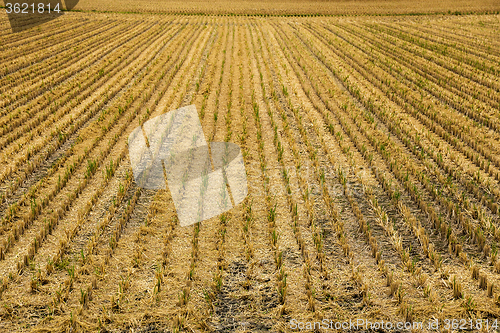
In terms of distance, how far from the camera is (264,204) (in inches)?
267

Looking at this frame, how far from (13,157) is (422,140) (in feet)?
30.1

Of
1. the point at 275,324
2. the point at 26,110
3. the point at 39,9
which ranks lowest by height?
the point at 275,324

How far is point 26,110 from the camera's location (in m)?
10.9

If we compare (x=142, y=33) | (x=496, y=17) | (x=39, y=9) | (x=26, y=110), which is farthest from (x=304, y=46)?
(x=39, y=9)

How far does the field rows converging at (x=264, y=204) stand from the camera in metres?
4.64

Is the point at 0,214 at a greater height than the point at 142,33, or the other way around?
the point at 142,33

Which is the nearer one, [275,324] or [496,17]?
[275,324]

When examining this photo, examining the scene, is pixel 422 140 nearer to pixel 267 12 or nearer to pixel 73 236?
pixel 73 236

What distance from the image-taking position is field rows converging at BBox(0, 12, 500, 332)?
464 centimetres

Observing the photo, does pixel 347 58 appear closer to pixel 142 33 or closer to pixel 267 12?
pixel 142 33

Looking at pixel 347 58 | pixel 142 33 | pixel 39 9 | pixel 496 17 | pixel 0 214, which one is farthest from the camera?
pixel 39 9

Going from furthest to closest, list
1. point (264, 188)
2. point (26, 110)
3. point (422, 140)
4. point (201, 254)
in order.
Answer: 1. point (26, 110)
2. point (422, 140)
3. point (264, 188)
4. point (201, 254)

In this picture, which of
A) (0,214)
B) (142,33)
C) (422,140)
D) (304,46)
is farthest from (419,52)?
(0,214)

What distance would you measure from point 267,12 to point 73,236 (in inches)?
1301
